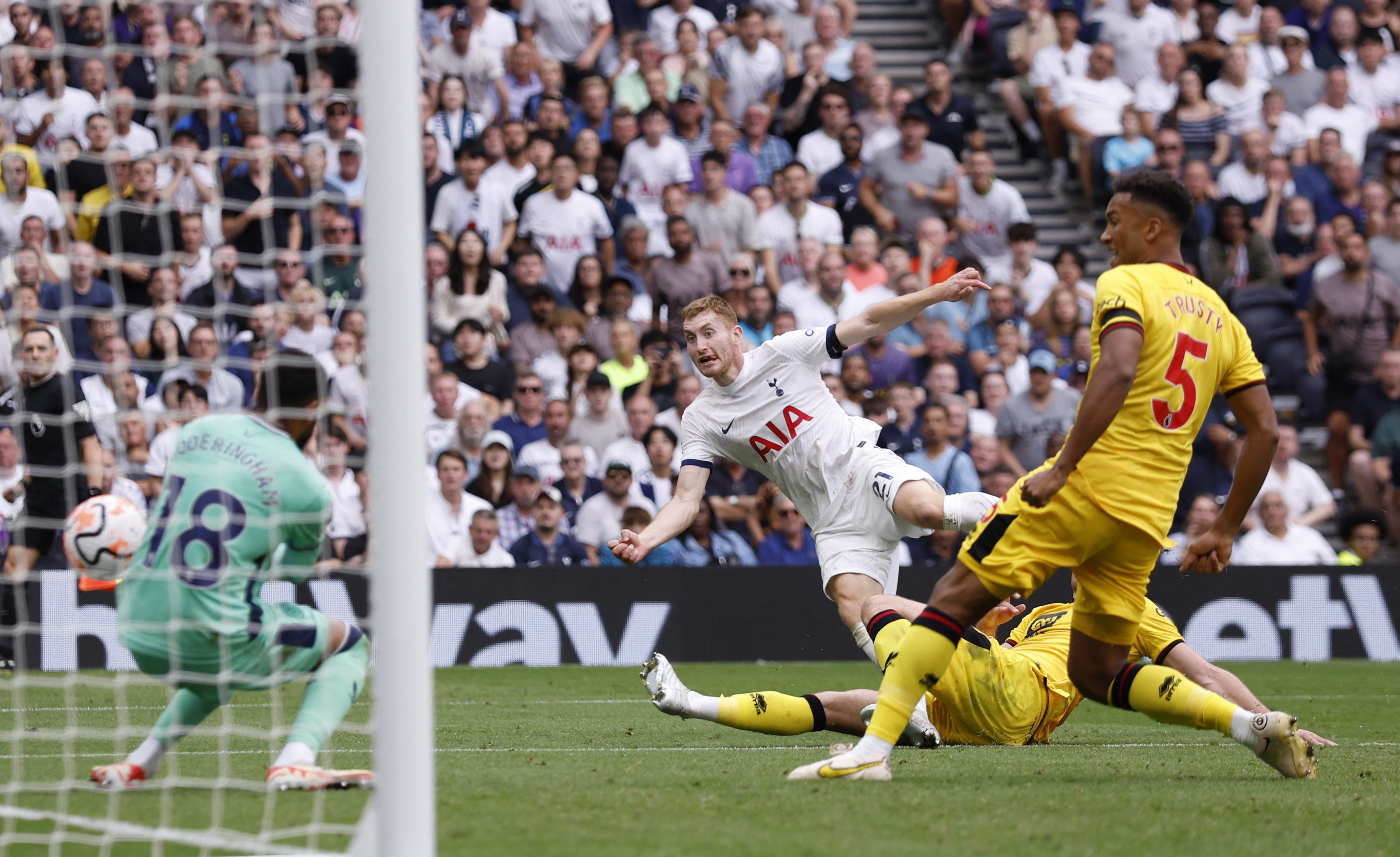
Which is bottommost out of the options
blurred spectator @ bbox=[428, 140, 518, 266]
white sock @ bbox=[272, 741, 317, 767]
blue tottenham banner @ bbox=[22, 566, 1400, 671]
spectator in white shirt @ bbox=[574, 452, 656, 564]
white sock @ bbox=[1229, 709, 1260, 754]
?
blue tottenham banner @ bbox=[22, 566, 1400, 671]

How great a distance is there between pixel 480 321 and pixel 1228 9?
10244 millimetres

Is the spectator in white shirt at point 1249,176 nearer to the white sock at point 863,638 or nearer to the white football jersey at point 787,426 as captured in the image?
the white football jersey at point 787,426

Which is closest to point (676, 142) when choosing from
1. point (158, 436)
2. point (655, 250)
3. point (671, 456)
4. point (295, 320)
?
point (655, 250)

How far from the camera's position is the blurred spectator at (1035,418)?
13664 millimetres

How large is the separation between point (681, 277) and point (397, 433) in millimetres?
10662

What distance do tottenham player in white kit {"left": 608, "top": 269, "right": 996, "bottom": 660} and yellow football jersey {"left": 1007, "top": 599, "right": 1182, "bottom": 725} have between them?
0.57m

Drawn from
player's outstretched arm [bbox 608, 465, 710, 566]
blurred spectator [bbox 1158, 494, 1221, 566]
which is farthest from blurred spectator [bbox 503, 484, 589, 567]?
player's outstretched arm [bbox 608, 465, 710, 566]

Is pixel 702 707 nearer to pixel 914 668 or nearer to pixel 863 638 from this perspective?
pixel 863 638

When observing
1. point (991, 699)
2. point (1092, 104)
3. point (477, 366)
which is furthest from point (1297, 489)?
point (991, 699)

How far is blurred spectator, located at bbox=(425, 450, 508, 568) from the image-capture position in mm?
12617

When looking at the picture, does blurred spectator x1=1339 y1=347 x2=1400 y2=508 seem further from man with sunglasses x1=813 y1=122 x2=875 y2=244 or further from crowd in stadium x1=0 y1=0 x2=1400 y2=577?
man with sunglasses x1=813 y1=122 x2=875 y2=244

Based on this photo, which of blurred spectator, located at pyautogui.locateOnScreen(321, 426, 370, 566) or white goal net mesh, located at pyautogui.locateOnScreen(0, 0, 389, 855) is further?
blurred spectator, located at pyautogui.locateOnScreen(321, 426, 370, 566)

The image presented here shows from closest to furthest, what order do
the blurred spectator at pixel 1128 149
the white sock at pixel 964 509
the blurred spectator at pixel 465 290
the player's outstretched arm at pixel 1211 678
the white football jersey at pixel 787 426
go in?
the player's outstretched arm at pixel 1211 678 → the white sock at pixel 964 509 → the white football jersey at pixel 787 426 → the blurred spectator at pixel 465 290 → the blurred spectator at pixel 1128 149

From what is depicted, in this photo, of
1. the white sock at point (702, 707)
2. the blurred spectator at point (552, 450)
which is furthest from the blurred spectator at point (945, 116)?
the white sock at point (702, 707)
